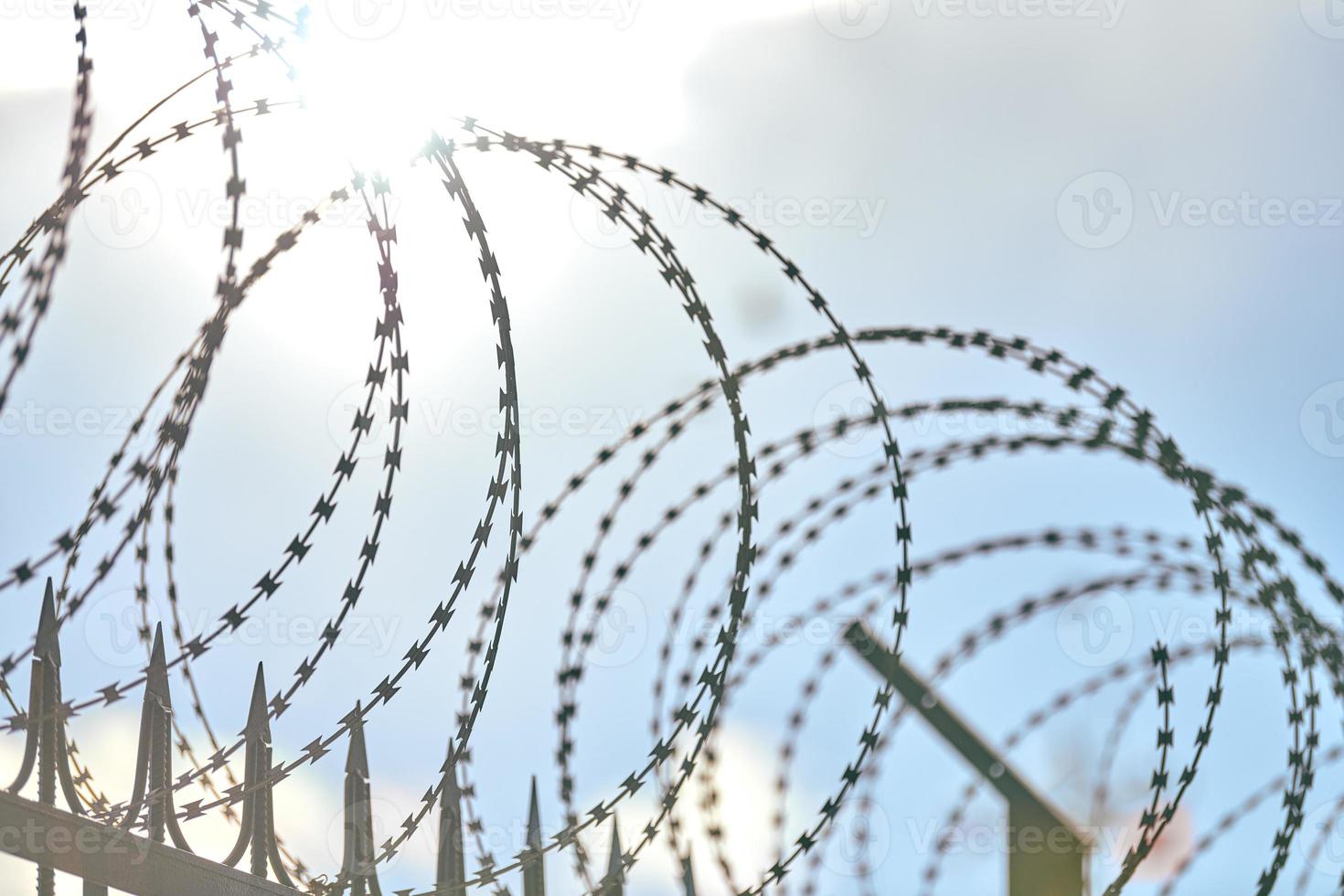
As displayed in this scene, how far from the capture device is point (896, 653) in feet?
33.0

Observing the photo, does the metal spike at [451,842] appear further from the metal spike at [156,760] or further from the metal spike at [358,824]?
the metal spike at [156,760]

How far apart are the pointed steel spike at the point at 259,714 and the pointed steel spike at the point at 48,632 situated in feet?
3.73

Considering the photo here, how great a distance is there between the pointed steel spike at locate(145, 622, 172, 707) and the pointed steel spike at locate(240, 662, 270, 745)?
0.58 meters

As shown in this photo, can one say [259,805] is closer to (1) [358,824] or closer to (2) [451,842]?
(1) [358,824]

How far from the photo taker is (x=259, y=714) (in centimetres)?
879

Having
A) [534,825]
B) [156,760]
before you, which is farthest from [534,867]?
[156,760]

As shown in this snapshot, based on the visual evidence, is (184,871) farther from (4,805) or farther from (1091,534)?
(1091,534)

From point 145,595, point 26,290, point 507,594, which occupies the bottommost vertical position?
point 507,594

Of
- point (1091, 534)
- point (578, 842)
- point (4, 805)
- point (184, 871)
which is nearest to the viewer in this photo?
point (4, 805)

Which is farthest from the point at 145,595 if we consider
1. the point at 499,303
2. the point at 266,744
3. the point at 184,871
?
the point at 499,303

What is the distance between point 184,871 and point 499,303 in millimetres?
3316

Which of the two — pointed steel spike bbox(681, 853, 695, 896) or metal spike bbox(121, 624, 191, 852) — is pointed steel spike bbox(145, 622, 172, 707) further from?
pointed steel spike bbox(681, 853, 695, 896)

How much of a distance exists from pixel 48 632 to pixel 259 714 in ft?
4.21

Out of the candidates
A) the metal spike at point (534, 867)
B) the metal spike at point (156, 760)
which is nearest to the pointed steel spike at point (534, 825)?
the metal spike at point (534, 867)
